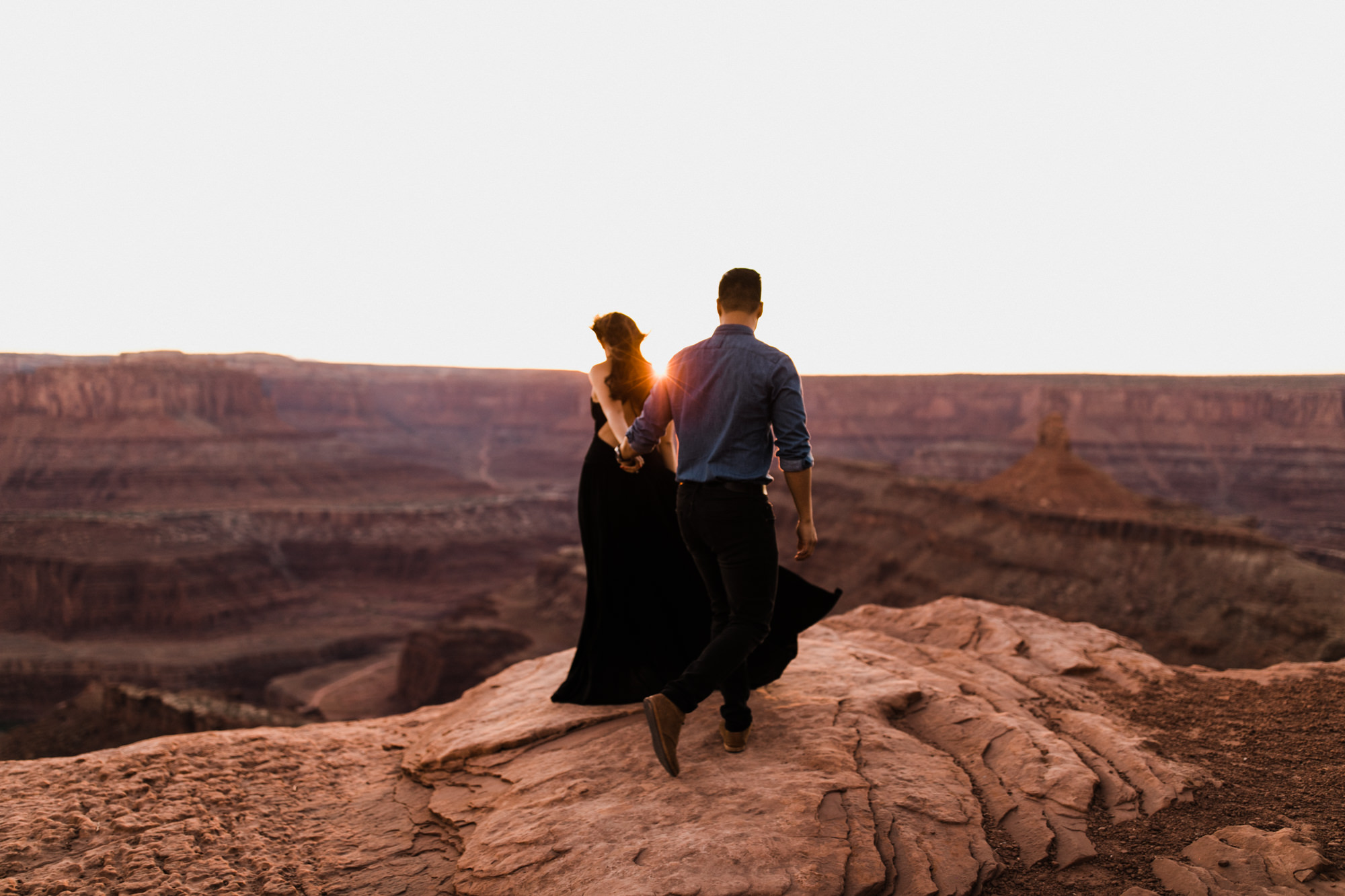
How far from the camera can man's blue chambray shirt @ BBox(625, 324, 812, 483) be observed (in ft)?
11.1

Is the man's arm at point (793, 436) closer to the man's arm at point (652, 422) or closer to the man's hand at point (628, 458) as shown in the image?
the man's arm at point (652, 422)

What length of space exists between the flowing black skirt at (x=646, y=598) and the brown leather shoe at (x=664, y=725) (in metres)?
0.96

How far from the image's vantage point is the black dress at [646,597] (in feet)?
14.4

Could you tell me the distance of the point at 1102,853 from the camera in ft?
9.71

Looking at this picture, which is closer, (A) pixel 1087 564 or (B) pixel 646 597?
(B) pixel 646 597

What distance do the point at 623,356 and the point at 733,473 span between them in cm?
111

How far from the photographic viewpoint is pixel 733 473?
3.39m

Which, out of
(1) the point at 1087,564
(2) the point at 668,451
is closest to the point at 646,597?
(2) the point at 668,451

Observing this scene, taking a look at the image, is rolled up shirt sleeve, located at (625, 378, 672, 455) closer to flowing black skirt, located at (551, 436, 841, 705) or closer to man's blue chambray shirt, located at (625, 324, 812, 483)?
man's blue chambray shirt, located at (625, 324, 812, 483)

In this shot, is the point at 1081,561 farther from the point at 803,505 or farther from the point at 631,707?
the point at 803,505

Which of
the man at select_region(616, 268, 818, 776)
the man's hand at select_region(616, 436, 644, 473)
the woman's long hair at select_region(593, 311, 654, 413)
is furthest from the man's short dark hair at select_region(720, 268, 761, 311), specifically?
the man's hand at select_region(616, 436, 644, 473)

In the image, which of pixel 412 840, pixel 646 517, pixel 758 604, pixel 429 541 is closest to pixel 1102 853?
pixel 758 604

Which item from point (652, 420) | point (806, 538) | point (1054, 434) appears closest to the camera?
point (806, 538)

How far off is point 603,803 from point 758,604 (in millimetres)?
1109
